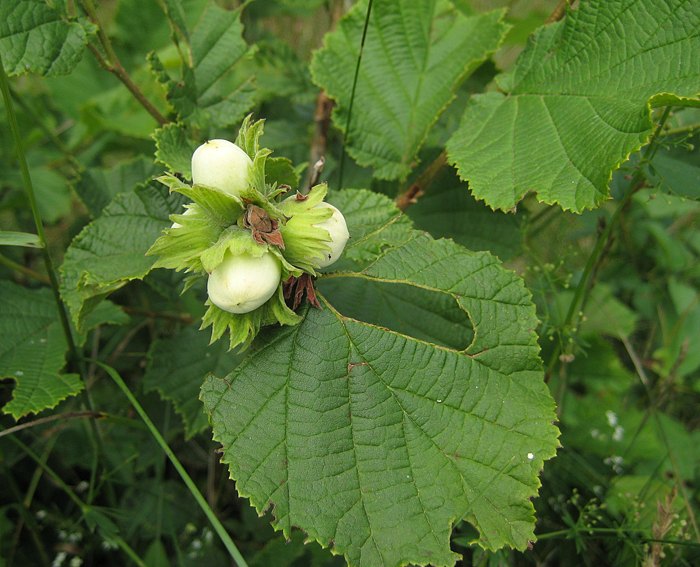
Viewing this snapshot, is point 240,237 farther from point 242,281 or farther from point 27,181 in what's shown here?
point 27,181

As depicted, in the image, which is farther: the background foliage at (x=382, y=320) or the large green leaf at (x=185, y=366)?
the large green leaf at (x=185, y=366)

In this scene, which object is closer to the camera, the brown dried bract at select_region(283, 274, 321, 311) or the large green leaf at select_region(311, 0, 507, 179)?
the brown dried bract at select_region(283, 274, 321, 311)

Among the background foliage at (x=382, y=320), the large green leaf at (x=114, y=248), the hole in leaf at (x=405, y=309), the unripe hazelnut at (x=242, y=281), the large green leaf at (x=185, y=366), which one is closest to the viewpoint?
the unripe hazelnut at (x=242, y=281)

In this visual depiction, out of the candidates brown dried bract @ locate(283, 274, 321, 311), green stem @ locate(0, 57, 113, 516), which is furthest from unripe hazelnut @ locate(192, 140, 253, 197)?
green stem @ locate(0, 57, 113, 516)

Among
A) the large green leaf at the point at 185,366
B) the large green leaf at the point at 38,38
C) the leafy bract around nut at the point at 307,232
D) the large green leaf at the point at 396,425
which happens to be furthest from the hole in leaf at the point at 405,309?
the large green leaf at the point at 38,38

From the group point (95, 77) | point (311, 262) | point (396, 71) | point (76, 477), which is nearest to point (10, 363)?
point (76, 477)

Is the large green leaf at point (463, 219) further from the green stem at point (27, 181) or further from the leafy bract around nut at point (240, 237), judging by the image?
the green stem at point (27, 181)

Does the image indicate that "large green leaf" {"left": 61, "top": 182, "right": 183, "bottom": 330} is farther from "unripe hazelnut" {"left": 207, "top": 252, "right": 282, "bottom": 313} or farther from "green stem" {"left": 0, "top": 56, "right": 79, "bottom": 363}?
"unripe hazelnut" {"left": 207, "top": 252, "right": 282, "bottom": 313}

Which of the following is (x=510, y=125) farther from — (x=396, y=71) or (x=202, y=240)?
(x=202, y=240)
